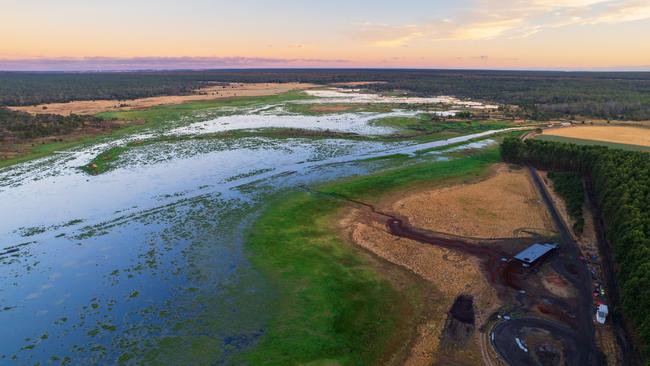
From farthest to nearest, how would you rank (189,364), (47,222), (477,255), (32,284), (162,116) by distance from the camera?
(162,116) < (47,222) < (477,255) < (32,284) < (189,364)

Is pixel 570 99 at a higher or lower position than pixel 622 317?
higher

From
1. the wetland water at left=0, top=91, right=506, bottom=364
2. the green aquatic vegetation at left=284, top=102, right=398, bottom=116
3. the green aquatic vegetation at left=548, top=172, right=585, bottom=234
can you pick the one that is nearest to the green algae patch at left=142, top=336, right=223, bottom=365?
the wetland water at left=0, top=91, right=506, bottom=364

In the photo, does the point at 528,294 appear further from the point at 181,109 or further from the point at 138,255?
the point at 181,109

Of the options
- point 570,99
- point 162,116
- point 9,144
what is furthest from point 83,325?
point 570,99

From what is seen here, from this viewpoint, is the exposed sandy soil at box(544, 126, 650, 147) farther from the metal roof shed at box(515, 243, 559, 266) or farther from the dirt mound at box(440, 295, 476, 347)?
the dirt mound at box(440, 295, 476, 347)


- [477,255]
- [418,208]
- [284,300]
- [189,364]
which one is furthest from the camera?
[418,208]

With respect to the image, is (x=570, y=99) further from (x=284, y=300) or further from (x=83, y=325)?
(x=83, y=325)

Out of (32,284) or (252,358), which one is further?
(32,284)
